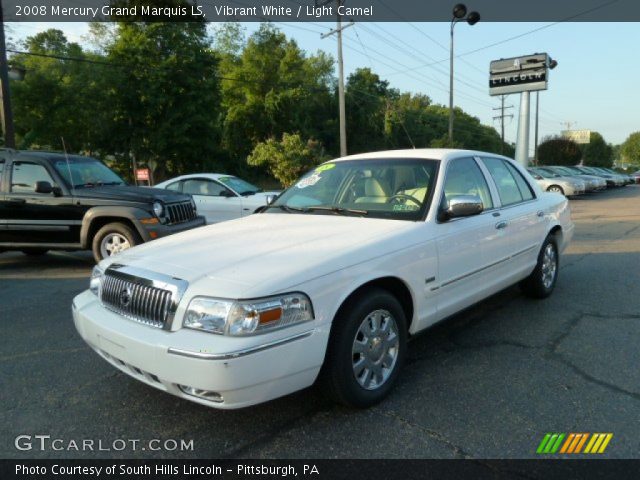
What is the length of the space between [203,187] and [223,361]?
29.6 feet

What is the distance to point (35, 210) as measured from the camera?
24.0 feet

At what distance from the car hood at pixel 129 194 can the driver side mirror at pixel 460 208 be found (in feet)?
16.1

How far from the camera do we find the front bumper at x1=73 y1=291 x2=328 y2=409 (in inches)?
94.7

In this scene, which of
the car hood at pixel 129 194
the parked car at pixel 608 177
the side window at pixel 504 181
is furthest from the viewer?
the parked car at pixel 608 177

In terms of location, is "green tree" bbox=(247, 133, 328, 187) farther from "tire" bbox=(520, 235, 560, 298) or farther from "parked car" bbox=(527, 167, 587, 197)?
"tire" bbox=(520, 235, 560, 298)

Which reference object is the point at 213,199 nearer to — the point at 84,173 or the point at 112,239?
the point at 84,173

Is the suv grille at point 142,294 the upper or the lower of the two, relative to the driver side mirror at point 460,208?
lower

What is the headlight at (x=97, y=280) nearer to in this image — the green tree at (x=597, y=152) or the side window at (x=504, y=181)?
the side window at (x=504, y=181)

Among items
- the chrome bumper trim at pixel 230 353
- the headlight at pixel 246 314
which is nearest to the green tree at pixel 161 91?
the headlight at pixel 246 314

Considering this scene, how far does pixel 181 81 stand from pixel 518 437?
1209 inches

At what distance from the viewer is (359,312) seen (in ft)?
9.42

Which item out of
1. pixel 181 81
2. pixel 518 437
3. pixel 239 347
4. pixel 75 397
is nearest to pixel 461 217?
pixel 518 437

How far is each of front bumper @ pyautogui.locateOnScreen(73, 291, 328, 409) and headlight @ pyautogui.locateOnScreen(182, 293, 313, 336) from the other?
0.05m

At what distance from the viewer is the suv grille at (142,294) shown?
2.66 metres
